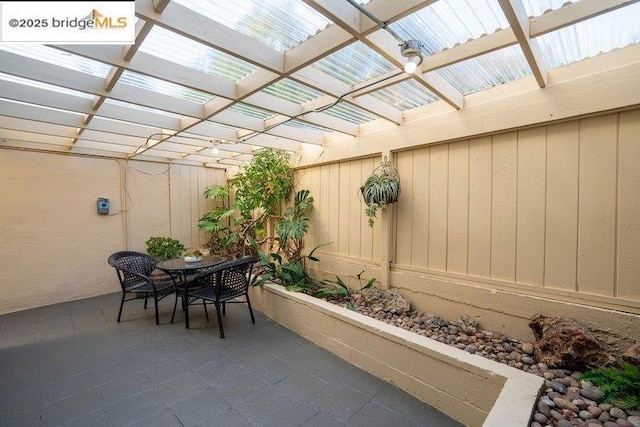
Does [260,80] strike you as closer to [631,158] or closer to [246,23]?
[246,23]

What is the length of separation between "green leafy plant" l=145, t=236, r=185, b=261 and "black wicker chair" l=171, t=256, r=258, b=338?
4.73ft

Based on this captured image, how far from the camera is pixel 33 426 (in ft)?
5.67

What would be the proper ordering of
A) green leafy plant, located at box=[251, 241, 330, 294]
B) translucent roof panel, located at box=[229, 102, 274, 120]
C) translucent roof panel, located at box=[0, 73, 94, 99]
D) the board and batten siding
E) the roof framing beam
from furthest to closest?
green leafy plant, located at box=[251, 241, 330, 294] < translucent roof panel, located at box=[229, 102, 274, 120] < translucent roof panel, located at box=[0, 73, 94, 99] < the board and batten siding < the roof framing beam

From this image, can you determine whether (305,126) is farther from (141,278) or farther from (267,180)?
(141,278)

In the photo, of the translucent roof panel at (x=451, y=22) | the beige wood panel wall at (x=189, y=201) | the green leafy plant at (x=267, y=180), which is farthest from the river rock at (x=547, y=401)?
the beige wood panel wall at (x=189, y=201)

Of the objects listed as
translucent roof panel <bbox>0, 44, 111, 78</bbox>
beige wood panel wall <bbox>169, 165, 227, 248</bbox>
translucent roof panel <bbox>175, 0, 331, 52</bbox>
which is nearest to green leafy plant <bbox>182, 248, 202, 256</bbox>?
beige wood panel wall <bbox>169, 165, 227, 248</bbox>

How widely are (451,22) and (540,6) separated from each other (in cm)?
43

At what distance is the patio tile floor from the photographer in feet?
5.94

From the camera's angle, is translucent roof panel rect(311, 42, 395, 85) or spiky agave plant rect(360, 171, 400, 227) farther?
spiky agave plant rect(360, 171, 400, 227)

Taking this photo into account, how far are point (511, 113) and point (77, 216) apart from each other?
18.6 ft

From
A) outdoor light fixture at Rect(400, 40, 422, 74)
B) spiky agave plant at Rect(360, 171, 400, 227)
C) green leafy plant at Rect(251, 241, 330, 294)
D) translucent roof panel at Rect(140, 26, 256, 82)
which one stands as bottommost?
green leafy plant at Rect(251, 241, 330, 294)

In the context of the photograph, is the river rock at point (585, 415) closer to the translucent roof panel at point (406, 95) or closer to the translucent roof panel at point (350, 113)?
the translucent roof panel at point (406, 95)

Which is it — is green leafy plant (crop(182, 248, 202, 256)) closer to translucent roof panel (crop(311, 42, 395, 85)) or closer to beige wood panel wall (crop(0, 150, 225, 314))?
beige wood panel wall (crop(0, 150, 225, 314))

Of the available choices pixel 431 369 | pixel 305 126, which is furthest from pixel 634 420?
pixel 305 126
